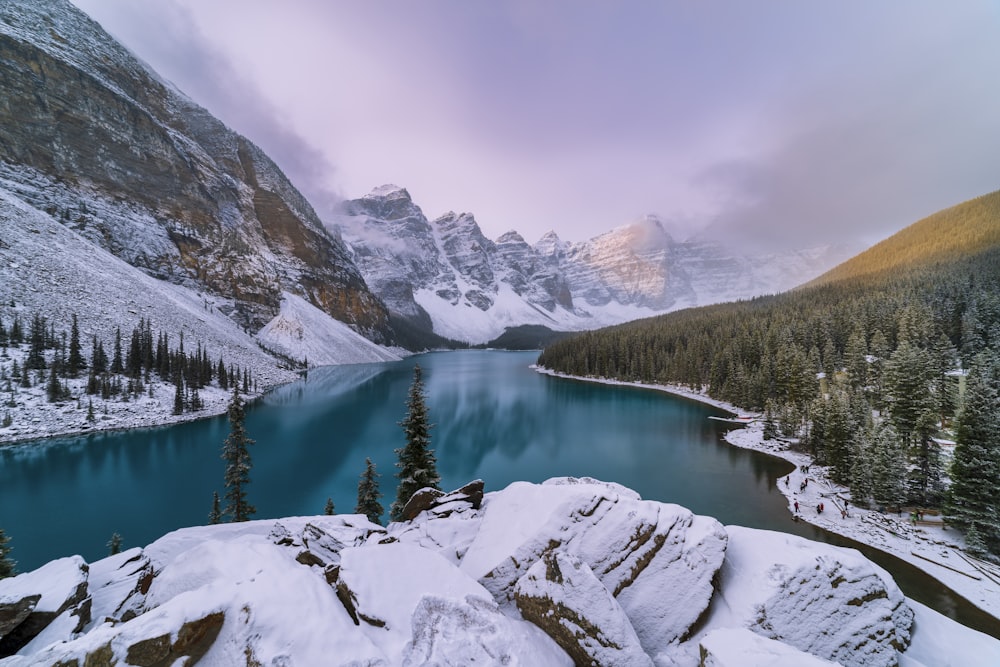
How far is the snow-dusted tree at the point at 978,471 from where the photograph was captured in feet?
66.8

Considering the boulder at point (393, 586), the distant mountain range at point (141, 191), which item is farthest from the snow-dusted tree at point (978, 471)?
the distant mountain range at point (141, 191)

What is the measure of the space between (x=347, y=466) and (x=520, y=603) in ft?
122

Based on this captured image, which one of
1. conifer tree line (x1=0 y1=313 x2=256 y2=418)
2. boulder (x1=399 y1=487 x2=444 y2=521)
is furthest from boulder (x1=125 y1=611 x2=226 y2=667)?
conifer tree line (x1=0 y1=313 x2=256 y2=418)

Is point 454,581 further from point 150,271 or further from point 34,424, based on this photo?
point 150,271

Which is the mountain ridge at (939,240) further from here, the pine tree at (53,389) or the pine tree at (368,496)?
the pine tree at (53,389)

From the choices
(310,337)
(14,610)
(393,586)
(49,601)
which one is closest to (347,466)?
(49,601)

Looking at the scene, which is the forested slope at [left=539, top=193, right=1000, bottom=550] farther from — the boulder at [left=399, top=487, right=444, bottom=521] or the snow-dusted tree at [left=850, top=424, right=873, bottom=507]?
the boulder at [left=399, top=487, right=444, bottom=521]

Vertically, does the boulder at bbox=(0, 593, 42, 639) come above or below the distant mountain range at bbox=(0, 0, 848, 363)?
below

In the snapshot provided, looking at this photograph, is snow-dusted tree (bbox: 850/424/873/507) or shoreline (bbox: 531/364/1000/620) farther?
snow-dusted tree (bbox: 850/424/873/507)

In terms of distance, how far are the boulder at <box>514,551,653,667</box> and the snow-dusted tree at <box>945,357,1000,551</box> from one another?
1067 inches

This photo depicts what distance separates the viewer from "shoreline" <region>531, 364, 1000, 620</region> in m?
18.0

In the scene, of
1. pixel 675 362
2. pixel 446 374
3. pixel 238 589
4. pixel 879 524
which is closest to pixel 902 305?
pixel 675 362

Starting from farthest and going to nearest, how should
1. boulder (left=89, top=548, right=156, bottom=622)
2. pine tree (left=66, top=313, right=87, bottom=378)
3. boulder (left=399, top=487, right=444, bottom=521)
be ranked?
1. pine tree (left=66, top=313, right=87, bottom=378)
2. boulder (left=399, top=487, right=444, bottom=521)
3. boulder (left=89, top=548, right=156, bottom=622)

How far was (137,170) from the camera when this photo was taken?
110375 mm
